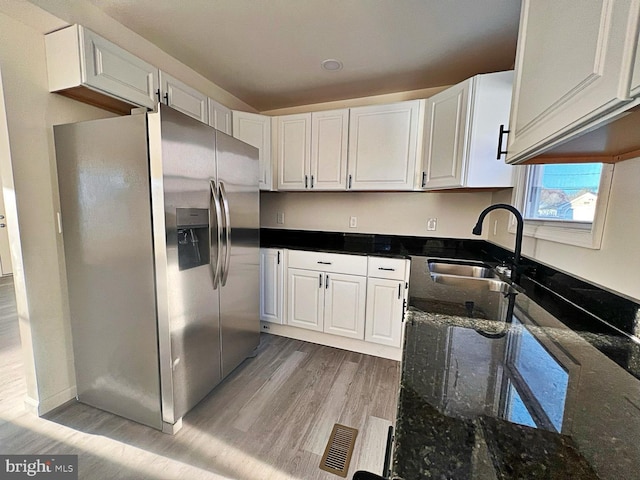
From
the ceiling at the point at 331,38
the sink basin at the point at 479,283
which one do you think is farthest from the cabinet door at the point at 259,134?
the sink basin at the point at 479,283

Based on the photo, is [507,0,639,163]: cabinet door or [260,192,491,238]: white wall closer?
[507,0,639,163]: cabinet door

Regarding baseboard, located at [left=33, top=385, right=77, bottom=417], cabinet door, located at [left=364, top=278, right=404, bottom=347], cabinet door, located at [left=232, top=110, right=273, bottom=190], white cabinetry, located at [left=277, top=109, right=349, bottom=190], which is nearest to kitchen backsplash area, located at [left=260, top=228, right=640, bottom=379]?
cabinet door, located at [left=364, top=278, right=404, bottom=347]

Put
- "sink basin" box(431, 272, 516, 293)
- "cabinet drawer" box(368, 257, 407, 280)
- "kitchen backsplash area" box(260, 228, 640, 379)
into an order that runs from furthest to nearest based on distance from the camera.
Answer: "cabinet drawer" box(368, 257, 407, 280)
"sink basin" box(431, 272, 516, 293)
"kitchen backsplash area" box(260, 228, 640, 379)

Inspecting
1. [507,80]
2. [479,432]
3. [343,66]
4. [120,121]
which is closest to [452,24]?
[507,80]

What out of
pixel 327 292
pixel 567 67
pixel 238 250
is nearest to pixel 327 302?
pixel 327 292

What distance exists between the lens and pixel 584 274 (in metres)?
1.09

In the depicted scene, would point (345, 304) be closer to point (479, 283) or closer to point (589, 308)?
point (479, 283)

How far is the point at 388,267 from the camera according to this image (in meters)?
2.20

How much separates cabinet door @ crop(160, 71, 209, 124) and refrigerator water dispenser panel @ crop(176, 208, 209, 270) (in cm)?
98

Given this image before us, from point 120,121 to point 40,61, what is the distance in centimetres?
69

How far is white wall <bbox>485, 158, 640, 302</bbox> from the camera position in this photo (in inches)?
34.3

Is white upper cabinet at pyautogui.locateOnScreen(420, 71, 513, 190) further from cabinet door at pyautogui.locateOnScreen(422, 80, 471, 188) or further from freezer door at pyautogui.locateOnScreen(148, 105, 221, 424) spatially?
freezer door at pyautogui.locateOnScreen(148, 105, 221, 424)

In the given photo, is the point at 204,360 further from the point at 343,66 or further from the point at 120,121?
the point at 343,66

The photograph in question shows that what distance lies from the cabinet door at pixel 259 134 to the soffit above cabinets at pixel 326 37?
0.28 meters
